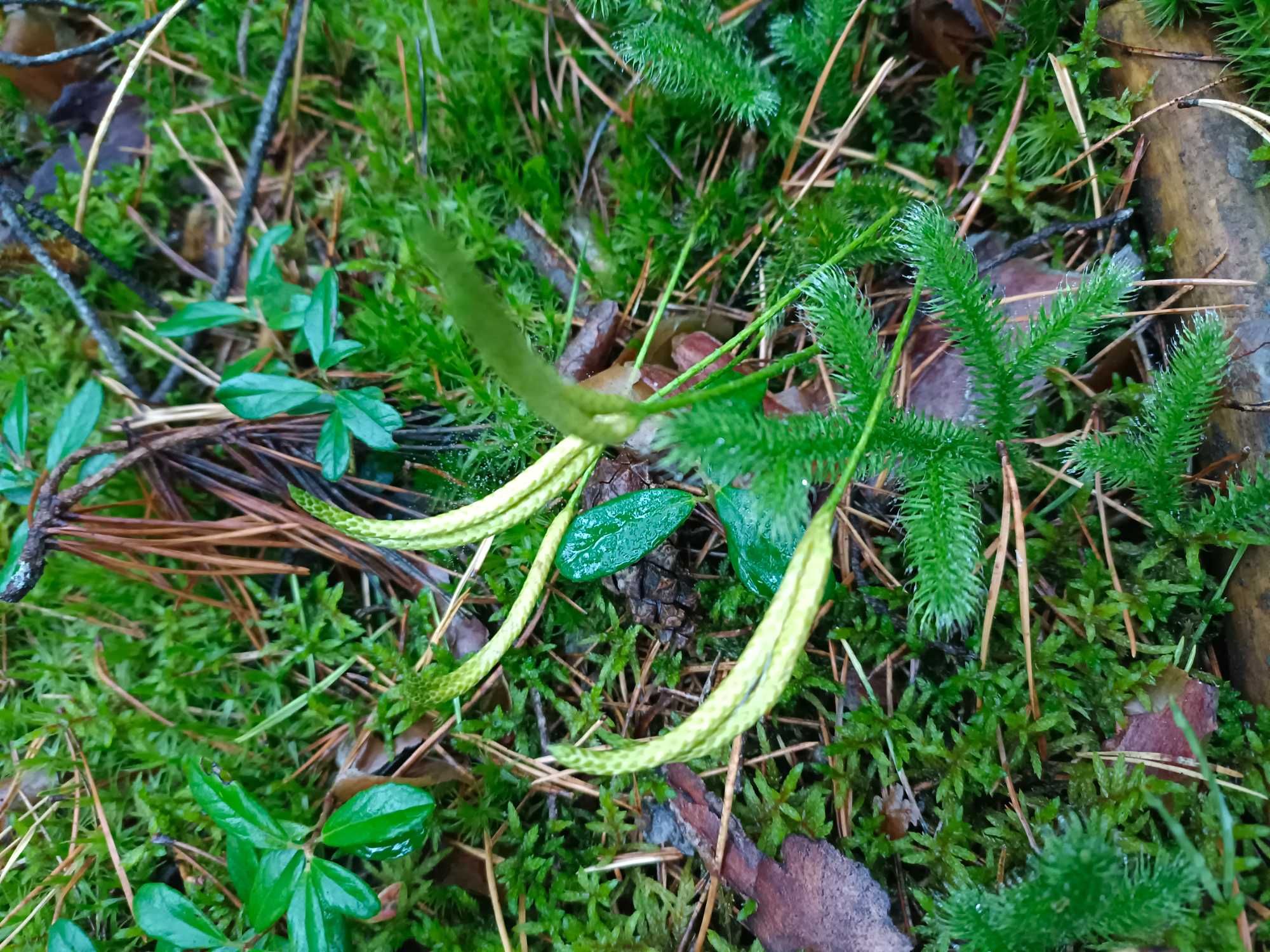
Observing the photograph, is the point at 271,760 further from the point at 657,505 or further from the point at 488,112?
the point at 488,112

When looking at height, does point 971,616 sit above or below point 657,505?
below

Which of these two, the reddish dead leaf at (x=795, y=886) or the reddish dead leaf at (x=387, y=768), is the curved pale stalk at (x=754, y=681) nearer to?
the reddish dead leaf at (x=795, y=886)

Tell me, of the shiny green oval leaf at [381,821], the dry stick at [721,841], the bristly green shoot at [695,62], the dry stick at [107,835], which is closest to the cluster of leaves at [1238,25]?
the bristly green shoot at [695,62]

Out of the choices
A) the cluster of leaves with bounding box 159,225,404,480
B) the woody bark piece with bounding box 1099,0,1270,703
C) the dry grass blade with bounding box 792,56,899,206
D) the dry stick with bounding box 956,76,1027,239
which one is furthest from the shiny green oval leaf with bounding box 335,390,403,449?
the woody bark piece with bounding box 1099,0,1270,703

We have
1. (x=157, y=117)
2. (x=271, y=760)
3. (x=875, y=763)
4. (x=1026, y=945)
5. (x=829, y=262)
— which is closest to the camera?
(x=1026, y=945)

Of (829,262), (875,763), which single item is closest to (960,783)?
(875,763)

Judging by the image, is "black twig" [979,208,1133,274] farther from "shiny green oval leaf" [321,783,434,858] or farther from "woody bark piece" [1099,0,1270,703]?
"shiny green oval leaf" [321,783,434,858]

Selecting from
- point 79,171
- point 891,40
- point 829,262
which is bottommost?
point 829,262
